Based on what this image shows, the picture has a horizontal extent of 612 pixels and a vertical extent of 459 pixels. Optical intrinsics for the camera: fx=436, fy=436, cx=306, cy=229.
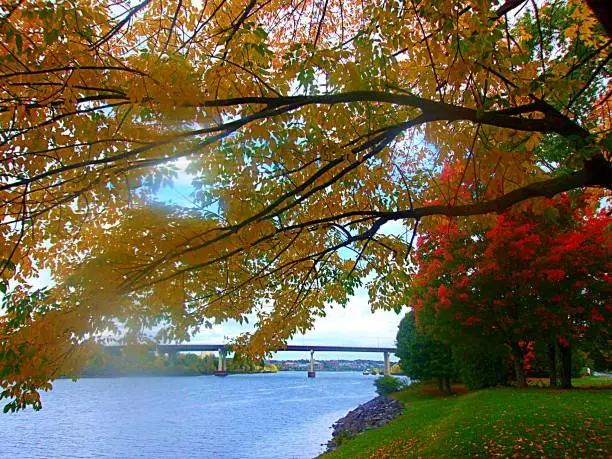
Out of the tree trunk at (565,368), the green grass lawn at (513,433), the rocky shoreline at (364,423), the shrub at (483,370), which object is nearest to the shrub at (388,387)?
the rocky shoreline at (364,423)

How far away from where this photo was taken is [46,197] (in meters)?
4.39

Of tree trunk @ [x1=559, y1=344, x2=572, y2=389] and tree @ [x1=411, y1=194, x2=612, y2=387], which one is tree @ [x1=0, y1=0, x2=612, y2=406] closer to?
tree @ [x1=411, y1=194, x2=612, y2=387]

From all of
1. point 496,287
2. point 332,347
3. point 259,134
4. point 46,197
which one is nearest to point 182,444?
point 496,287

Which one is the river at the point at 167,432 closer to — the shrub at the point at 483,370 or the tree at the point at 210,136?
the shrub at the point at 483,370

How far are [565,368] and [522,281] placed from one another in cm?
595

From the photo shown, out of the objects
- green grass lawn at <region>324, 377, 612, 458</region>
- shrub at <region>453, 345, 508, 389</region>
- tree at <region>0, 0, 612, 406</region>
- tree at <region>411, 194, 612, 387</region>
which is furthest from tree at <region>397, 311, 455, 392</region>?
tree at <region>0, 0, 612, 406</region>

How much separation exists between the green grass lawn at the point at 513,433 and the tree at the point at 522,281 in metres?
3.85

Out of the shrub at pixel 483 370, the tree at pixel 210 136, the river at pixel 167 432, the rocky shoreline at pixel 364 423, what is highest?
the tree at pixel 210 136

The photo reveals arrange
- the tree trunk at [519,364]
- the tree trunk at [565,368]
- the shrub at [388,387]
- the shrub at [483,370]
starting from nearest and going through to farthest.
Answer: the tree trunk at [565,368], the tree trunk at [519,364], the shrub at [483,370], the shrub at [388,387]

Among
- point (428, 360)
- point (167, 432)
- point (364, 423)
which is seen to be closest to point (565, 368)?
point (428, 360)

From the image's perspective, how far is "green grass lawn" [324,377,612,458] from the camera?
758 centimetres

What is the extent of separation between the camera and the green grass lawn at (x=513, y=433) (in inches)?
299

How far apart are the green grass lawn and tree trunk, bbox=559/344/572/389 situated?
5.41 meters

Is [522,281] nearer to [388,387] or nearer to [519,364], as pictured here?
[519,364]
